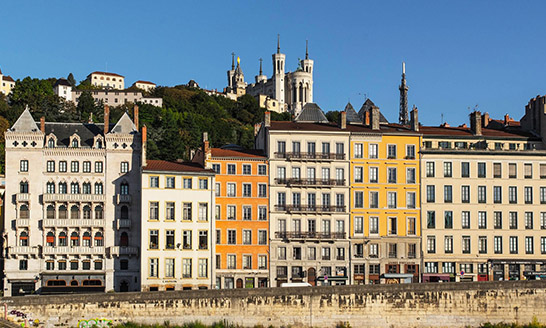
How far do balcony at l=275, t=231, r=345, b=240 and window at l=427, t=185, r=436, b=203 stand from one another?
7.68 meters

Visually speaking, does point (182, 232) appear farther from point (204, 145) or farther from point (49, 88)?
point (49, 88)

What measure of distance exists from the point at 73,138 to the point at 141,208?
7.83 m

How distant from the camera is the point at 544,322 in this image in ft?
187

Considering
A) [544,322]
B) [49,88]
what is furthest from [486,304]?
[49,88]

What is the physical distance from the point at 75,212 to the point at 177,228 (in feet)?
26.4

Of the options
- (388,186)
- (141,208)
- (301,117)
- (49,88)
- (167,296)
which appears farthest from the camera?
(49,88)

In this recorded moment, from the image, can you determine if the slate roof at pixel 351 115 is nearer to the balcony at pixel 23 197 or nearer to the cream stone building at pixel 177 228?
the cream stone building at pixel 177 228

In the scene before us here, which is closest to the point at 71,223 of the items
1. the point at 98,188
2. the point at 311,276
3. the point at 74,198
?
the point at 74,198

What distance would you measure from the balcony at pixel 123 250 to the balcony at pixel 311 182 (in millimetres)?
12359

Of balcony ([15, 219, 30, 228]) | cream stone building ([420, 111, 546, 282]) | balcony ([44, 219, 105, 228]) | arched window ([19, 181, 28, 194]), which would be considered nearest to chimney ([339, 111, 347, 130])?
cream stone building ([420, 111, 546, 282])

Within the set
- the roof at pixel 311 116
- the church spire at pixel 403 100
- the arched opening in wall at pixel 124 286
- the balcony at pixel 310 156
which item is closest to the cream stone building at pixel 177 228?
the arched opening in wall at pixel 124 286

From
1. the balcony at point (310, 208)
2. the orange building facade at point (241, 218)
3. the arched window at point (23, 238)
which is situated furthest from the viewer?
the balcony at point (310, 208)

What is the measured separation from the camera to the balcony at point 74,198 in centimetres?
6544

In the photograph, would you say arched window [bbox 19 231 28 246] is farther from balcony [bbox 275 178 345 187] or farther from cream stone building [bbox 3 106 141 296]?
balcony [bbox 275 178 345 187]
